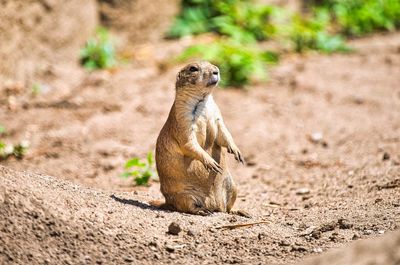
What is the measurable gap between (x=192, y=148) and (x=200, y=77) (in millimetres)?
535

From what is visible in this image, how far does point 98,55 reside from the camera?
35.8 feet

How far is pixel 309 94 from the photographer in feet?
33.1

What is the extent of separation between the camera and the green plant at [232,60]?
10055mm

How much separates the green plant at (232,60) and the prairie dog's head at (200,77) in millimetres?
4494

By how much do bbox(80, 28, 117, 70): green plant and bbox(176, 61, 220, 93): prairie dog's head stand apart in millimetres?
5568

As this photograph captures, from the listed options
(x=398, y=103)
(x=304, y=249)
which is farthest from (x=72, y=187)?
(x=398, y=103)

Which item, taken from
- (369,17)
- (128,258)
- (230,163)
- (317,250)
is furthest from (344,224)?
(369,17)

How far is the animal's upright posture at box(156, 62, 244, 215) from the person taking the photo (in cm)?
534

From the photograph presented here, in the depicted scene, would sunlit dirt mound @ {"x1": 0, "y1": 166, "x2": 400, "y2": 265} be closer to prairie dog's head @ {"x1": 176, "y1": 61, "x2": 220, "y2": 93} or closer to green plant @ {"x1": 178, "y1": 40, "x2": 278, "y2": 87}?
prairie dog's head @ {"x1": 176, "y1": 61, "x2": 220, "y2": 93}

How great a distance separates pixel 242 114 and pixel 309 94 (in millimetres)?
1247

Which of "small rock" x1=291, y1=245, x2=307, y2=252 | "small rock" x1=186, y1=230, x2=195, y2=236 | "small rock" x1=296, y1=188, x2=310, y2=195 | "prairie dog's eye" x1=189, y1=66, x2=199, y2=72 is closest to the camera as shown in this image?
"small rock" x1=291, y1=245, x2=307, y2=252

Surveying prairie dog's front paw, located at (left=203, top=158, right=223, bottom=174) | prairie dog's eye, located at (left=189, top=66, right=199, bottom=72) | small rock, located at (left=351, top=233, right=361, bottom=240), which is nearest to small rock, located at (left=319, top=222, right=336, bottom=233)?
small rock, located at (left=351, top=233, right=361, bottom=240)

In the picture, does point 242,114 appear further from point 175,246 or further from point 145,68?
point 175,246

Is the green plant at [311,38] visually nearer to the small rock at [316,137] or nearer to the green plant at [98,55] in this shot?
the green plant at [98,55]
